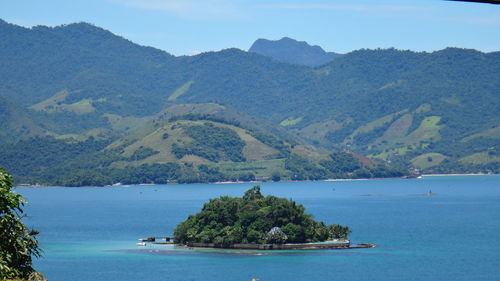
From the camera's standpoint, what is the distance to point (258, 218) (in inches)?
5118

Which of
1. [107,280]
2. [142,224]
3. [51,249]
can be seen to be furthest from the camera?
[142,224]

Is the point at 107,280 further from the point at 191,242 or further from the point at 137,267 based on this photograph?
the point at 191,242

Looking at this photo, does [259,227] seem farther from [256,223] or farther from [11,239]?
[11,239]

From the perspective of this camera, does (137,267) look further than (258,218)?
No

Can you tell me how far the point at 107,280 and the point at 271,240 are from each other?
95.9 feet

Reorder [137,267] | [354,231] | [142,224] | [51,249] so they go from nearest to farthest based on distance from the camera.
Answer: [137,267] < [51,249] < [354,231] < [142,224]

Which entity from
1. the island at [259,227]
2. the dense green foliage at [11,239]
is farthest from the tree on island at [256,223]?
the dense green foliage at [11,239]

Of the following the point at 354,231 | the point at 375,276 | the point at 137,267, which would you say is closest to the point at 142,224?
the point at 354,231

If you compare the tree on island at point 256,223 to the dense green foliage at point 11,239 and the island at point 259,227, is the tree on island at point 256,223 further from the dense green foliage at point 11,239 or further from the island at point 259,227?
the dense green foliage at point 11,239

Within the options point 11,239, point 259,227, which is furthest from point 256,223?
point 11,239

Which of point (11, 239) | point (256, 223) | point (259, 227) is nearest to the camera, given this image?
point (11, 239)

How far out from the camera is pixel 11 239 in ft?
98.9

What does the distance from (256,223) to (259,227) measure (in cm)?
193

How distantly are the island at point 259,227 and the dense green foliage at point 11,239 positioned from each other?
9758cm
